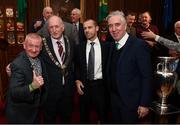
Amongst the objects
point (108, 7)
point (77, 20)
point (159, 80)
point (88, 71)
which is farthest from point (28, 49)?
point (108, 7)

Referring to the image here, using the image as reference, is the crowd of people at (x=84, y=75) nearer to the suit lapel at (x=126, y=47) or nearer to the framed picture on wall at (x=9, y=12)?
the suit lapel at (x=126, y=47)

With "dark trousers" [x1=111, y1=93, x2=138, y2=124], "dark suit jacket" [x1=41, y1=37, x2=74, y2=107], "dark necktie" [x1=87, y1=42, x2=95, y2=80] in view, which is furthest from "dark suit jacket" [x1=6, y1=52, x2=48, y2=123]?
"dark necktie" [x1=87, y1=42, x2=95, y2=80]

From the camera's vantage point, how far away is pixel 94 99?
12.6 ft

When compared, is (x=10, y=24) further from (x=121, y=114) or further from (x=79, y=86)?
(x=121, y=114)

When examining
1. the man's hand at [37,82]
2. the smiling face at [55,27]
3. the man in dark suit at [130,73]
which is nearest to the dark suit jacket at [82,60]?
the smiling face at [55,27]

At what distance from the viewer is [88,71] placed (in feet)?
12.4

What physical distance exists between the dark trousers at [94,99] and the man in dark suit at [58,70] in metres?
0.19

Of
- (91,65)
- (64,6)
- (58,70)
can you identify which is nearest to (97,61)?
(91,65)

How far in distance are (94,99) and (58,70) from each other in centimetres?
60

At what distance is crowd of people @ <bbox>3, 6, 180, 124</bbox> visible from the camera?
2928 mm

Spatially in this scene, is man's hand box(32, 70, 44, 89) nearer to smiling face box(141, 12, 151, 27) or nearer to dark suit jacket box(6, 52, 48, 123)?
dark suit jacket box(6, 52, 48, 123)

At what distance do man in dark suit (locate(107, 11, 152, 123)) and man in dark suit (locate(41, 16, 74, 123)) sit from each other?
654 mm

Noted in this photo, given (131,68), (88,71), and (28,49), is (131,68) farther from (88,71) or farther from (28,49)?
(28,49)

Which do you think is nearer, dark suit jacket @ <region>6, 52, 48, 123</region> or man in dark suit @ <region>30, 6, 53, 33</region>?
dark suit jacket @ <region>6, 52, 48, 123</region>
